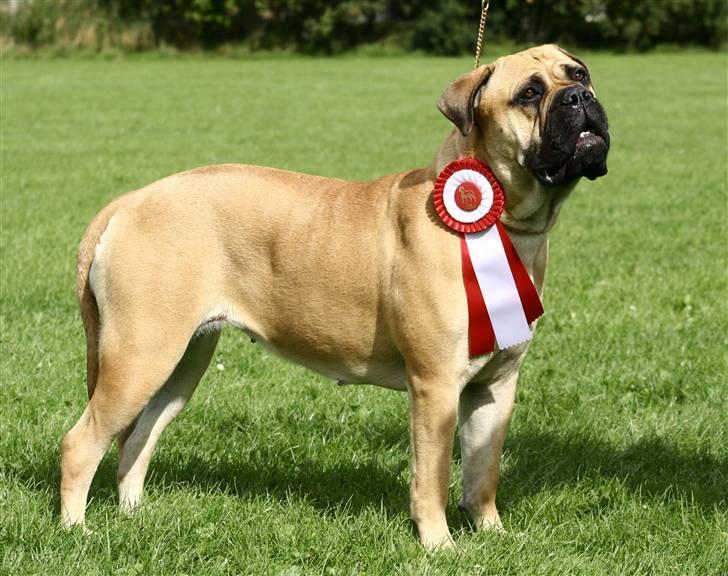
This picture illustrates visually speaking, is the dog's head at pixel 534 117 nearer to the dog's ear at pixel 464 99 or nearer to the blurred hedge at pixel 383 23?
the dog's ear at pixel 464 99

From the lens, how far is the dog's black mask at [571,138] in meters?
3.81

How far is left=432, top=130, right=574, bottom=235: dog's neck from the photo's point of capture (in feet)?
13.3

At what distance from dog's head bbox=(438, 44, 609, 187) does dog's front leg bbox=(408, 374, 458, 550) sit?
2.80 ft

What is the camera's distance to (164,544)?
4035 millimetres

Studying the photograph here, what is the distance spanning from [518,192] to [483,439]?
1041mm

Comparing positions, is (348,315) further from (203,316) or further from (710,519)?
(710,519)

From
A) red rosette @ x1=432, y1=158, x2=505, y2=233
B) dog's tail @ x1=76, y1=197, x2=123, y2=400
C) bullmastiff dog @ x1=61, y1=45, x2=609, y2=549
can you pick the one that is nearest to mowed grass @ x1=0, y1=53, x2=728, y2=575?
bullmastiff dog @ x1=61, y1=45, x2=609, y2=549

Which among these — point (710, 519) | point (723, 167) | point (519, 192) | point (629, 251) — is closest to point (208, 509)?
point (519, 192)

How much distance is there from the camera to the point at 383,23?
1780 inches

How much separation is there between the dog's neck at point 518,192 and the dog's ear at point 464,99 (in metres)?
0.16

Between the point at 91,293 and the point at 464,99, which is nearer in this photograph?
the point at 464,99

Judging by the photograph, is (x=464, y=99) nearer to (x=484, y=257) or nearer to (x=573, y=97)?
(x=573, y=97)

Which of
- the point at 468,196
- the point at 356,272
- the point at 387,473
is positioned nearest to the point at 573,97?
the point at 468,196

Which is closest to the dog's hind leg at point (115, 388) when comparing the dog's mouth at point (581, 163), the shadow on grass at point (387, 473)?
the shadow on grass at point (387, 473)
